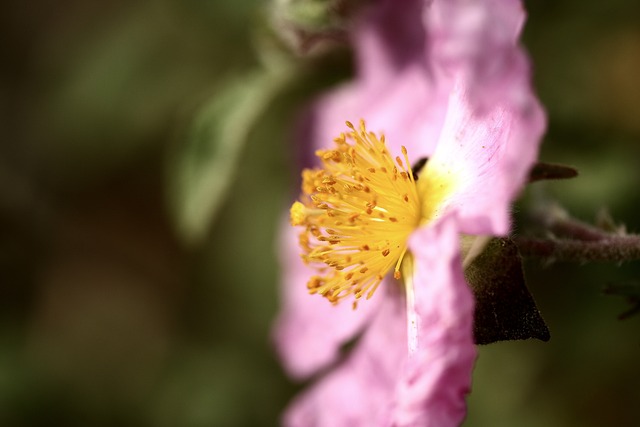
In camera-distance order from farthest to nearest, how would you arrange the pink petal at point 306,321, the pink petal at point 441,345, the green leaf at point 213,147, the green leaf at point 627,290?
the green leaf at point 213,147, the pink petal at point 306,321, the green leaf at point 627,290, the pink petal at point 441,345

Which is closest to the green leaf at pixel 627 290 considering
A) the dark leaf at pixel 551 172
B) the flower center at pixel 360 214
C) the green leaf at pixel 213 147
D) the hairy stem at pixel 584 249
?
the hairy stem at pixel 584 249

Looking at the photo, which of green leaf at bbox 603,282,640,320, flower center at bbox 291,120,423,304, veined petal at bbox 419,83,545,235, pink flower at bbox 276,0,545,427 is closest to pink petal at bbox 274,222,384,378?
pink flower at bbox 276,0,545,427

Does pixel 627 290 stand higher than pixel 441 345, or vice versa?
pixel 441 345

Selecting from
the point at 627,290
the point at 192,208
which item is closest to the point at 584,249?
the point at 627,290

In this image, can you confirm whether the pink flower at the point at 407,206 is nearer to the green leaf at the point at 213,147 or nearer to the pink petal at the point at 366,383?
the pink petal at the point at 366,383

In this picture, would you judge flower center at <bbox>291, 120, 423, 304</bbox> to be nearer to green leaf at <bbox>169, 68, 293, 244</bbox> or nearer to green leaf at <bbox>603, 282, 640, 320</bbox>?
green leaf at <bbox>603, 282, 640, 320</bbox>

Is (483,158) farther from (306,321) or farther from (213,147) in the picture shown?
(213,147)
